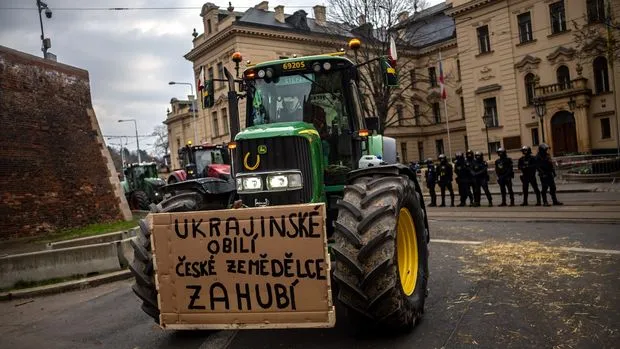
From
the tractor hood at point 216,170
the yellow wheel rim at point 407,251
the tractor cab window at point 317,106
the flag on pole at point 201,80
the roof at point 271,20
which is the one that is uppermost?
the roof at point 271,20

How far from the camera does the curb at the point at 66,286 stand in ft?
26.6

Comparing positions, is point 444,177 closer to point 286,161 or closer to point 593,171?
point 593,171

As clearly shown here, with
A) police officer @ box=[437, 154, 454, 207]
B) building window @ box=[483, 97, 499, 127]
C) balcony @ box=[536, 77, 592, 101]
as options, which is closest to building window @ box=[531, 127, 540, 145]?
balcony @ box=[536, 77, 592, 101]

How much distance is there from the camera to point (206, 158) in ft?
74.1

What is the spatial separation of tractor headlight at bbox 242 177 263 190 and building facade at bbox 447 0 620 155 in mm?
33264

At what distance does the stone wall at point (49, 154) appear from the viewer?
583 inches

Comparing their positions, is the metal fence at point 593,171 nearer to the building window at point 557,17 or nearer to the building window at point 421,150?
the building window at point 557,17

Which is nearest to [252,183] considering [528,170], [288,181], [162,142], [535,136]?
[288,181]

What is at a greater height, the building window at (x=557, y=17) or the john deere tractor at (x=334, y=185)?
the building window at (x=557, y=17)

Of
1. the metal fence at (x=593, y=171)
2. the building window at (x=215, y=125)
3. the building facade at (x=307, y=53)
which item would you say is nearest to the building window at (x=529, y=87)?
the building facade at (x=307, y=53)

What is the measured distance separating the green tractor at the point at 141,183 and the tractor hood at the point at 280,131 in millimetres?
22512

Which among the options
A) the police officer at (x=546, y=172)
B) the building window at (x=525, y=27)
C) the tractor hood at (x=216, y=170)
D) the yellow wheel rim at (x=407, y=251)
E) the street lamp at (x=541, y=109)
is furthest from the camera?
the building window at (x=525, y=27)

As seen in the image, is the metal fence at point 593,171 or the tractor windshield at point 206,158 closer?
the metal fence at point 593,171

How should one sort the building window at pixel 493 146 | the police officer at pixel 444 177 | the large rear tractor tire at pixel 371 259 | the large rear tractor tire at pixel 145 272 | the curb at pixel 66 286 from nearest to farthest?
1. the large rear tractor tire at pixel 371 259
2. the large rear tractor tire at pixel 145 272
3. the curb at pixel 66 286
4. the police officer at pixel 444 177
5. the building window at pixel 493 146
